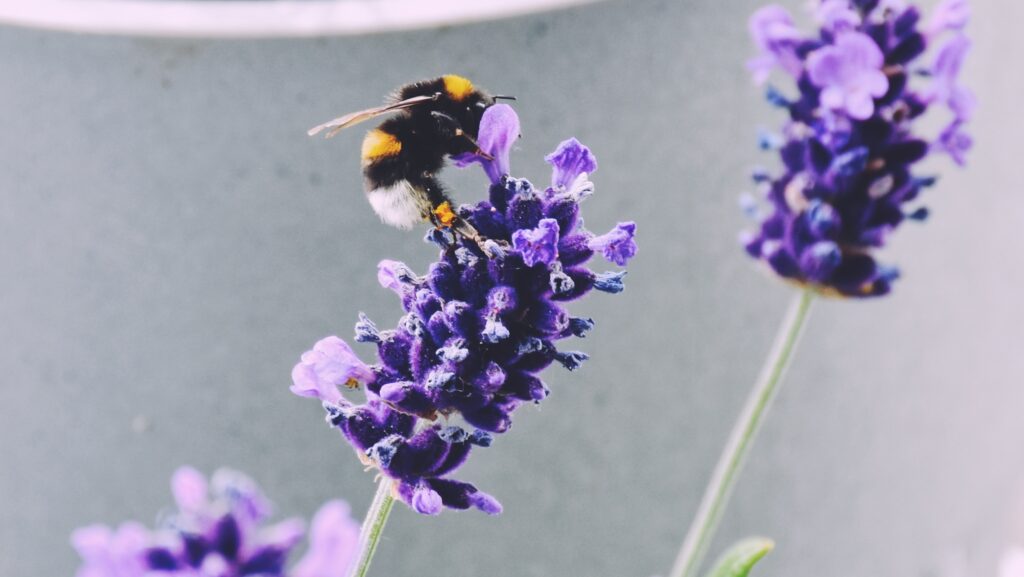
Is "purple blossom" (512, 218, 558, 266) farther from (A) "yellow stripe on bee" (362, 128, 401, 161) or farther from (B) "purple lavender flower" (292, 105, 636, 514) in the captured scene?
(A) "yellow stripe on bee" (362, 128, 401, 161)

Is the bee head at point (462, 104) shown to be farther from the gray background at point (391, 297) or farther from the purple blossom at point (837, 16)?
the gray background at point (391, 297)

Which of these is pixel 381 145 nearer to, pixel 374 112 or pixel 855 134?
pixel 374 112

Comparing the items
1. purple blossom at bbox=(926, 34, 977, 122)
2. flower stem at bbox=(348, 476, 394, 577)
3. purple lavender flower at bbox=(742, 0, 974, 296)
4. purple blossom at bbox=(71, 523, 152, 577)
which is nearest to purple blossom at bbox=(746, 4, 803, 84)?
purple lavender flower at bbox=(742, 0, 974, 296)

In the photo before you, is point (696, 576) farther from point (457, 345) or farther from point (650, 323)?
point (457, 345)

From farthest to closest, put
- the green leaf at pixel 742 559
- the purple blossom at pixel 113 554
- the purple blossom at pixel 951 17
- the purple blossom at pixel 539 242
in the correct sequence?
1. the purple blossom at pixel 951 17
2. the green leaf at pixel 742 559
3. the purple blossom at pixel 539 242
4. the purple blossom at pixel 113 554

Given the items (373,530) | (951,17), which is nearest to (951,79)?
(951,17)

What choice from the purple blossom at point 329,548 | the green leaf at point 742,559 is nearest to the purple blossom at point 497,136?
the purple blossom at point 329,548

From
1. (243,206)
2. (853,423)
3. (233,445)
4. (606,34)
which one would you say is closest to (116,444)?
(233,445)
